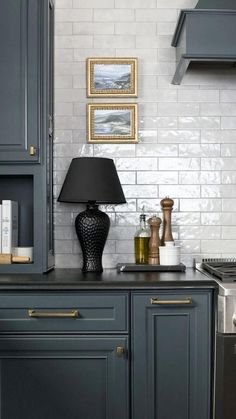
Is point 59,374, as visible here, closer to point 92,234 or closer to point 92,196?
point 92,234

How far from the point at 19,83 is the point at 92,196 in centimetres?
70

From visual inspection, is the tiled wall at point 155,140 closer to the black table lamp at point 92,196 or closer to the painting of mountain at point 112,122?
the painting of mountain at point 112,122

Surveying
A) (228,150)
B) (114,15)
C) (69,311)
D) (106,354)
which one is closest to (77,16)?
(114,15)

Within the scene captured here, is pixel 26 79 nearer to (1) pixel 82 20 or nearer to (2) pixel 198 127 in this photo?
(1) pixel 82 20

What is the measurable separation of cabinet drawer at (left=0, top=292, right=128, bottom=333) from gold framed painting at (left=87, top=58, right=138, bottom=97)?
4.16 ft

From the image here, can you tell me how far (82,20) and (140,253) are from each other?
142 cm

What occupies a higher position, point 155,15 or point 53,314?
point 155,15

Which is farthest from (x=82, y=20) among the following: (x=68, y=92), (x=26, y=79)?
(x=26, y=79)

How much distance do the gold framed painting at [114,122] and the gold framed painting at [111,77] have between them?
0.08m

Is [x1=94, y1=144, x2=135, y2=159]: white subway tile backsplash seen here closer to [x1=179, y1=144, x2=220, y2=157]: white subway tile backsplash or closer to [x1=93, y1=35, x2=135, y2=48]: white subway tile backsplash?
[x1=179, y1=144, x2=220, y2=157]: white subway tile backsplash

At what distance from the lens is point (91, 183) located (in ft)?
9.13

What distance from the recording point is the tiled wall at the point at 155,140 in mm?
3150

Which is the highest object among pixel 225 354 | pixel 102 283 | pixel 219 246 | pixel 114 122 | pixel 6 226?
pixel 114 122

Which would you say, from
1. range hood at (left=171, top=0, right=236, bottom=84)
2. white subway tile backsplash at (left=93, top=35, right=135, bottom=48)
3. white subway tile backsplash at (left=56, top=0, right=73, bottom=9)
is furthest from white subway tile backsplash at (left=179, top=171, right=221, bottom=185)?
white subway tile backsplash at (left=56, top=0, right=73, bottom=9)
